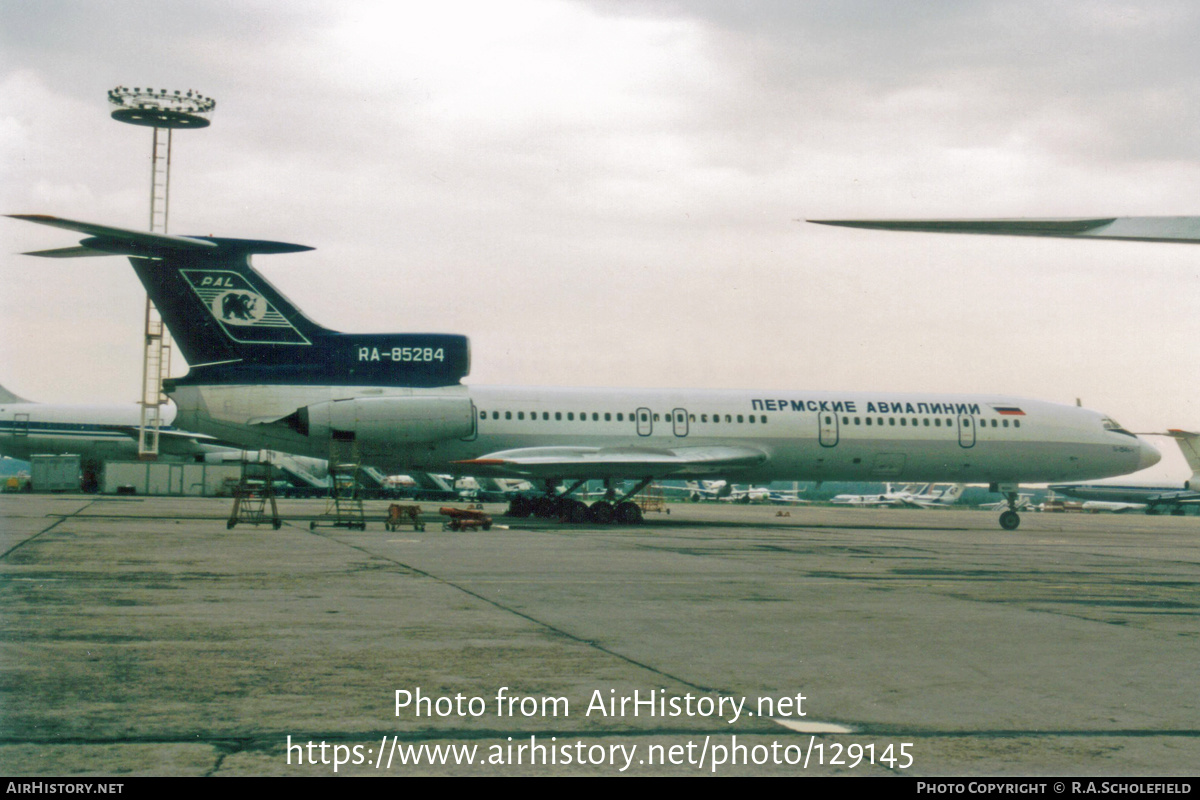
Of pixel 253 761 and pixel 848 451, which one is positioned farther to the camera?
pixel 848 451

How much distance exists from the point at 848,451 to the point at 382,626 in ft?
77.1

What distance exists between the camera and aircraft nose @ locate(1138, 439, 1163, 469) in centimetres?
3231

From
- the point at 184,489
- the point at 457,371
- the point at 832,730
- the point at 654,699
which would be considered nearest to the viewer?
the point at 832,730

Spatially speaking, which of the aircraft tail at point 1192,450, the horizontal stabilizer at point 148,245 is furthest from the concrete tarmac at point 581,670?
the aircraft tail at point 1192,450

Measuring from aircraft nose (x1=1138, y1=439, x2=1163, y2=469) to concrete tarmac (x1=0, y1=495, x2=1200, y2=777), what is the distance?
20.9m

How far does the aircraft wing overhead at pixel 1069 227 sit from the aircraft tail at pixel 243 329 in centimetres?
2057

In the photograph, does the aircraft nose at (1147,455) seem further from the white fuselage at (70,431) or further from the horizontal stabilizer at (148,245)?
the white fuselage at (70,431)

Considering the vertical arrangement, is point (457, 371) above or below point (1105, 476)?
above

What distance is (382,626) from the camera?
26.7 feet

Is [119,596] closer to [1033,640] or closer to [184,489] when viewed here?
[1033,640]

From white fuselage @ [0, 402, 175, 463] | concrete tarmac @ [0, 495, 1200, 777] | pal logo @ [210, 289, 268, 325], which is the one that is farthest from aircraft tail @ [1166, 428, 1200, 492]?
white fuselage @ [0, 402, 175, 463]

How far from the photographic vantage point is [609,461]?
2714cm
